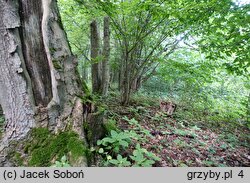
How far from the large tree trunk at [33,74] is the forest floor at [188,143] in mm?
1208

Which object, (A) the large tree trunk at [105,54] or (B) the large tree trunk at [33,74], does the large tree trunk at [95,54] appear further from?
(B) the large tree trunk at [33,74]

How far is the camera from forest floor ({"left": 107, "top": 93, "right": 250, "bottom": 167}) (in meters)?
2.93

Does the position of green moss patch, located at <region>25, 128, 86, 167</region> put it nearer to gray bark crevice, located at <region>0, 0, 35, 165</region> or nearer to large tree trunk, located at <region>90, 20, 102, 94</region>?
gray bark crevice, located at <region>0, 0, 35, 165</region>

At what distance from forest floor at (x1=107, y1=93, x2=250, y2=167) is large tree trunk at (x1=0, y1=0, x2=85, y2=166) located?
121 cm

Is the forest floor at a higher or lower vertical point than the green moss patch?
lower

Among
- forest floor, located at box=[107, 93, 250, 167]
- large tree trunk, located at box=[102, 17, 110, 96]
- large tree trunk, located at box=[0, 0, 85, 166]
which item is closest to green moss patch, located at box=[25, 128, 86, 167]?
large tree trunk, located at box=[0, 0, 85, 166]

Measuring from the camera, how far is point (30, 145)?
2160 mm

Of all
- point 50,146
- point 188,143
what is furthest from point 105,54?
point 50,146

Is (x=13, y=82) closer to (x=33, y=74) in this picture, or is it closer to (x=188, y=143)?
(x=33, y=74)

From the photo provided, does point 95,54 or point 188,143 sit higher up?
point 95,54

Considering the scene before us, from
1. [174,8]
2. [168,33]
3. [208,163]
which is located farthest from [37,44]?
[168,33]

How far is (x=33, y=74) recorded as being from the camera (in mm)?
2289

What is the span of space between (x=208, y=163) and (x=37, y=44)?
113 inches

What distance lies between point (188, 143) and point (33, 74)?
9.70ft
